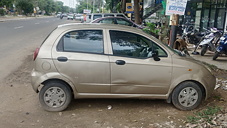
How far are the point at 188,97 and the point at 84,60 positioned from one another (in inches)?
83.5

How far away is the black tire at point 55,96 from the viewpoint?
437cm

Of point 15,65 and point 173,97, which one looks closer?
point 173,97

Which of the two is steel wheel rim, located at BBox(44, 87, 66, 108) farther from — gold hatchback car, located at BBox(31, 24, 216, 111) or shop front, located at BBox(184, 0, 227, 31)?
shop front, located at BBox(184, 0, 227, 31)

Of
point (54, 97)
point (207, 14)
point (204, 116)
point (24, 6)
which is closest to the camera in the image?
point (204, 116)

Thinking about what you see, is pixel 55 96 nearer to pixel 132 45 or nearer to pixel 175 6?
pixel 132 45

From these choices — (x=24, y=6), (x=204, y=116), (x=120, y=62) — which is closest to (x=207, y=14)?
(x=204, y=116)

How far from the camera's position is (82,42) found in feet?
14.5

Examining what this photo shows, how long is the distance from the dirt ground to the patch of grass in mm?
137

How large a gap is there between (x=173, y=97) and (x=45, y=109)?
246cm

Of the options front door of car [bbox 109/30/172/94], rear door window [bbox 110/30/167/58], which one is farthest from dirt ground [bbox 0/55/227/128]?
rear door window [bbox 110/30/167/58]

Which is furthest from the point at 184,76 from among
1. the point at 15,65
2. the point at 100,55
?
the point at 15,65

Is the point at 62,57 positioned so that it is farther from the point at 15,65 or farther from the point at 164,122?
the point at 15,65

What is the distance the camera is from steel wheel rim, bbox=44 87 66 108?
4.39 m

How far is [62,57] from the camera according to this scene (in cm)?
427
